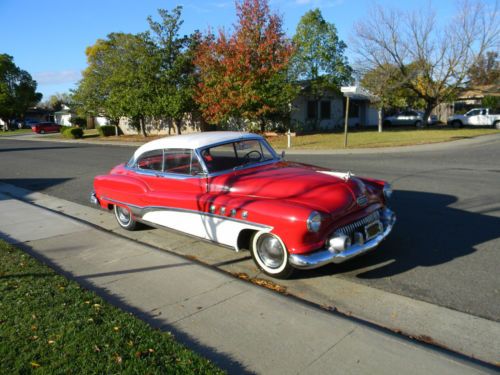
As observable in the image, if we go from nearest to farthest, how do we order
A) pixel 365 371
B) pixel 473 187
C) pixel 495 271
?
pixel 365 371, pixel 495 271, pixel 473 187

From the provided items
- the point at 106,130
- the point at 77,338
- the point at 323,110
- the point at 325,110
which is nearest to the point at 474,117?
the point at 325,110

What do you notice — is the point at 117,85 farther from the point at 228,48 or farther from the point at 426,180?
the point at 426,180

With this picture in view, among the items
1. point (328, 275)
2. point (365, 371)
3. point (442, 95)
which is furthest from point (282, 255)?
point (442, 95)

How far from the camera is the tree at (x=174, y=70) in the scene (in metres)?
29.0

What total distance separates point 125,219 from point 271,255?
3186 millimetres

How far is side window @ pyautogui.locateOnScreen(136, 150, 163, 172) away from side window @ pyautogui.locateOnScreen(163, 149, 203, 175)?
15cm

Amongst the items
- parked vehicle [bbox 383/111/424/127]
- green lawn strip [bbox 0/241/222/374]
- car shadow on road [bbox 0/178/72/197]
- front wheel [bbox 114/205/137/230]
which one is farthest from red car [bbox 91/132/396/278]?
parked vehicle [bbox 383/111/424/127]

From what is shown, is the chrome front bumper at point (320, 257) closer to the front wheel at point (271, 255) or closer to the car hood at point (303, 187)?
the front wheel at point (271, 255)

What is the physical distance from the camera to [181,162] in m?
5.67

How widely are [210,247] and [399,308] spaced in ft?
9.27

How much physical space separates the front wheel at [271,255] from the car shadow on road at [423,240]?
31cm

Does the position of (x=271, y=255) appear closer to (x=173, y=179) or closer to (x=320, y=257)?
(x=320, y=257)

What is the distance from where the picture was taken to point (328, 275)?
473 cm

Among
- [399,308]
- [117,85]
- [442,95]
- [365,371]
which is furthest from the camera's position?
[117,85]
